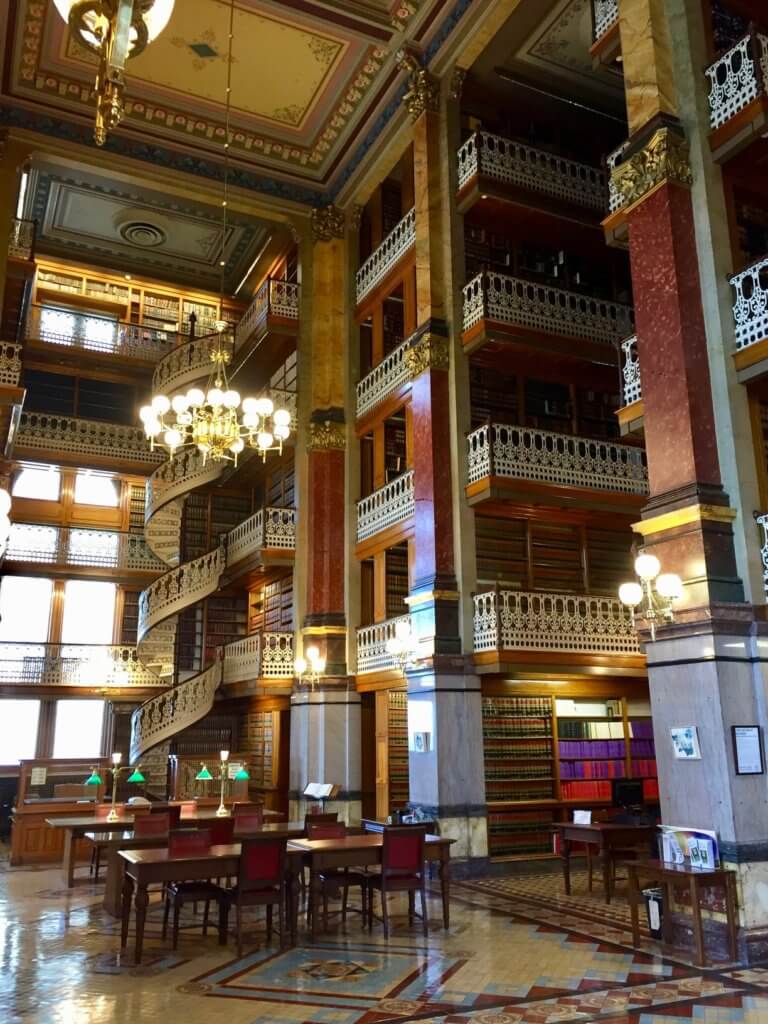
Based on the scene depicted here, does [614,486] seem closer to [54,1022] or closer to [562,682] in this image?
[562,682]

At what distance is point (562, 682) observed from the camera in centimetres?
1205

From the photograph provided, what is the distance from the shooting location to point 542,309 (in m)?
12.0

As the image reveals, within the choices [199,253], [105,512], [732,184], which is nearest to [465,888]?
[732,184]

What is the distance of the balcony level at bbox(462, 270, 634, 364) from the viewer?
11484mm

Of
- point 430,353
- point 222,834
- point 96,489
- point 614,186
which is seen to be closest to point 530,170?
point 430,353

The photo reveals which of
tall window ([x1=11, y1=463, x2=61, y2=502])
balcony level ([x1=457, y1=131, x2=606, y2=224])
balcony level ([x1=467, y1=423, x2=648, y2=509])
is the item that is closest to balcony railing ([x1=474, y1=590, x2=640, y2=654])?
balcony level ([x1=467, y1=423, x2=648, y2=509])

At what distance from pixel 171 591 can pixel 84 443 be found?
4351mm

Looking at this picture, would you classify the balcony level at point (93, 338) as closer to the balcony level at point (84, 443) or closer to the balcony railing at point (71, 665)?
the balcony level at point (84, 443)

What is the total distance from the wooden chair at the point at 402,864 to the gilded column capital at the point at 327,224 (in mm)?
10973

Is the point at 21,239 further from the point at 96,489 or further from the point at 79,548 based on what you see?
the point at 79,548

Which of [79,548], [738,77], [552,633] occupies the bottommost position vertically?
[552,633]

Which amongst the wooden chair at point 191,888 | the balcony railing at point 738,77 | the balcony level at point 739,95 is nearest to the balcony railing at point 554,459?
the balcony level at point 739,95

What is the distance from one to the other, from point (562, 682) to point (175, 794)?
6.21 m

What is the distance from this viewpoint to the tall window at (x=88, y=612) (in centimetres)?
1758
